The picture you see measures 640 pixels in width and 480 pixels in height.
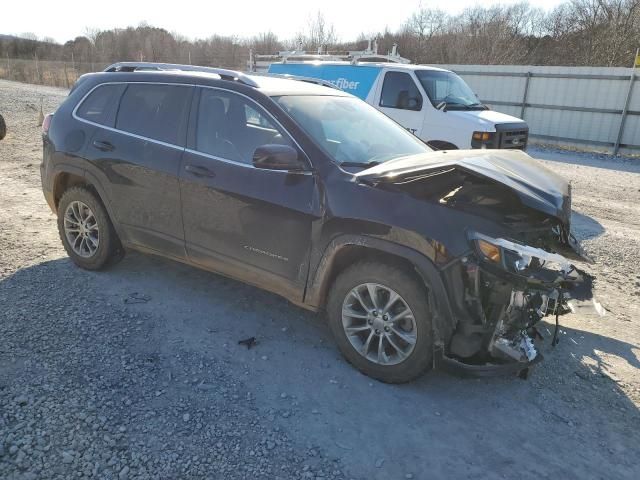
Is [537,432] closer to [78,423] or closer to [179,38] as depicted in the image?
[78,423]

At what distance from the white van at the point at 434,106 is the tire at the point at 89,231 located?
5.62 m

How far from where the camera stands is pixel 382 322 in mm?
3266

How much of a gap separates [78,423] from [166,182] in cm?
198

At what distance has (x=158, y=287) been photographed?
4633 millimetres

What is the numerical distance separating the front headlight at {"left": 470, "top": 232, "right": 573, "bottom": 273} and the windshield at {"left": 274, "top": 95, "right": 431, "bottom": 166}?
1.10m

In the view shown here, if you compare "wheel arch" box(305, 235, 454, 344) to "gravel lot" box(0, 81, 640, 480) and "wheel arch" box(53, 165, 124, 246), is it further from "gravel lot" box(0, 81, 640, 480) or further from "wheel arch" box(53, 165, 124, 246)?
"wheel arch" box(53, 165, 124, 246)

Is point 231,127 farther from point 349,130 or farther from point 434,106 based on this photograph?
point 434,106

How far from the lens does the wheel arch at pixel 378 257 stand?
2.99 metres

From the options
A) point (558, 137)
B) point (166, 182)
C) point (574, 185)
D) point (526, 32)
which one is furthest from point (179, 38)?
point (166, 182)

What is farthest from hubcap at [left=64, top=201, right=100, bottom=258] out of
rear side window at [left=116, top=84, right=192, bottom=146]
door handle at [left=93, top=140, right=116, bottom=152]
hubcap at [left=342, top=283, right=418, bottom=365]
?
hubcap at [left=342, top=283, right=418, bottom=365]

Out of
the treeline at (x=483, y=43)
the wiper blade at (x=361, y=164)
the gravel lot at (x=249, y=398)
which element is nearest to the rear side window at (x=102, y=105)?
the gravel lot at (x=249, y=398)

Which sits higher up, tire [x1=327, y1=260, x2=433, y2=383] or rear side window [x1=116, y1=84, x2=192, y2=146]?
rear side window [x1=116, y1=84, x2=192, y2=146]

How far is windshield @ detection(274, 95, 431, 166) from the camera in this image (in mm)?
3670

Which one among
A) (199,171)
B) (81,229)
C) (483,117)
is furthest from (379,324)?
(483,117)
